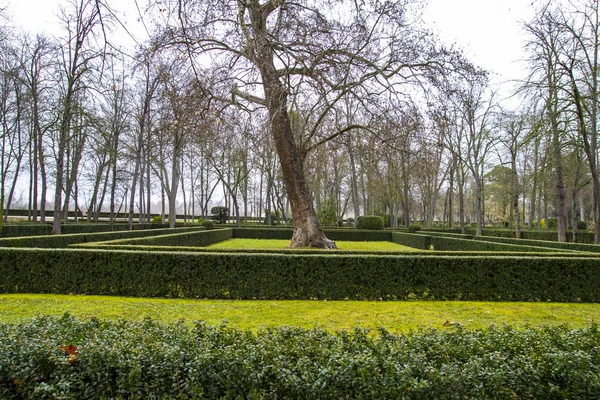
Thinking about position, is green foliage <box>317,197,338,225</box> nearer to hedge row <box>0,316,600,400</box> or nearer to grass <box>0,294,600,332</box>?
grass <box>0,294,600,332</box>

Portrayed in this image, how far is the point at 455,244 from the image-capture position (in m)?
15.2

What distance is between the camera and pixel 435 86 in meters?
10.9

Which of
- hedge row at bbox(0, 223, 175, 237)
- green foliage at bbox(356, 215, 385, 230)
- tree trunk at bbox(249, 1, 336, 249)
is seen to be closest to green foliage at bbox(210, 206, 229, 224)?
hedge row at bbox(0, 223, 175, 237)

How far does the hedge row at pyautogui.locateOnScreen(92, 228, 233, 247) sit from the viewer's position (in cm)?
1127

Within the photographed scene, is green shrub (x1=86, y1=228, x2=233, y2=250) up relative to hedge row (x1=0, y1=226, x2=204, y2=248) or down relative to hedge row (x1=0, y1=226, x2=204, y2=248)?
down

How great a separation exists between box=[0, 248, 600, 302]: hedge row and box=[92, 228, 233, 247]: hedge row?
2.97 metres

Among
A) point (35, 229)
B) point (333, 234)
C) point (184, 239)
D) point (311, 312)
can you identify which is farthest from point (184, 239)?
point (311, 312)

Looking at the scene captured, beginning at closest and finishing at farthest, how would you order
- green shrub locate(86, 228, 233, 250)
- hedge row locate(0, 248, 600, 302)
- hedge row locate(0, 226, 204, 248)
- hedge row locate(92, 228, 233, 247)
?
hedge row locate(0, 248, 600, 302)
hedge row locate(0, 226, 204, 248)
hedge row locate(92, 228, 233, 247)
green shrub locate(86, 228, 233, 250)

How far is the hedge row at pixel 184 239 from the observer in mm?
11273

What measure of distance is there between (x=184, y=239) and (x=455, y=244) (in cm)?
1165

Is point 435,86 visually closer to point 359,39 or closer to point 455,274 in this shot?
point 359,39

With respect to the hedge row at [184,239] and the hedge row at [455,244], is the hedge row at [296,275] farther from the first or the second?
the hedge row at [455,244]

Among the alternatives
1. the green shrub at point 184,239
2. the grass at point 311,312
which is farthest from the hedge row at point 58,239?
the grass at point 311,312

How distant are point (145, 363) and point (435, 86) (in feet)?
35.8
